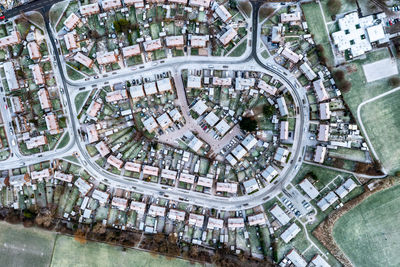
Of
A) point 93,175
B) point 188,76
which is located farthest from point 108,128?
point 188,76

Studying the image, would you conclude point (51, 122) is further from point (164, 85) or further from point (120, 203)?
point (164, 85)

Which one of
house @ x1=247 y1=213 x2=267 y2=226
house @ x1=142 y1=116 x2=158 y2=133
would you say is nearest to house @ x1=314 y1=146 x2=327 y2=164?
house @ x1=247 y1=213 x2=267 y2=226

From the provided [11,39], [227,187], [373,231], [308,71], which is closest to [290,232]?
[227,187]

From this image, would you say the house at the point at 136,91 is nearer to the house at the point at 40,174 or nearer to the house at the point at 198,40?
the house at the point at 198,40

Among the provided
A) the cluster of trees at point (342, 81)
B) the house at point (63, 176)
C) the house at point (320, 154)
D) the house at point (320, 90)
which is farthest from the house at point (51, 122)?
the cluster of trees at point (342, 81)

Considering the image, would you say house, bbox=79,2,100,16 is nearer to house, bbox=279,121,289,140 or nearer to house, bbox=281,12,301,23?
house, bbox=281,12,301,23

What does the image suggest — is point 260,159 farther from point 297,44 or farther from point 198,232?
point 297,44
